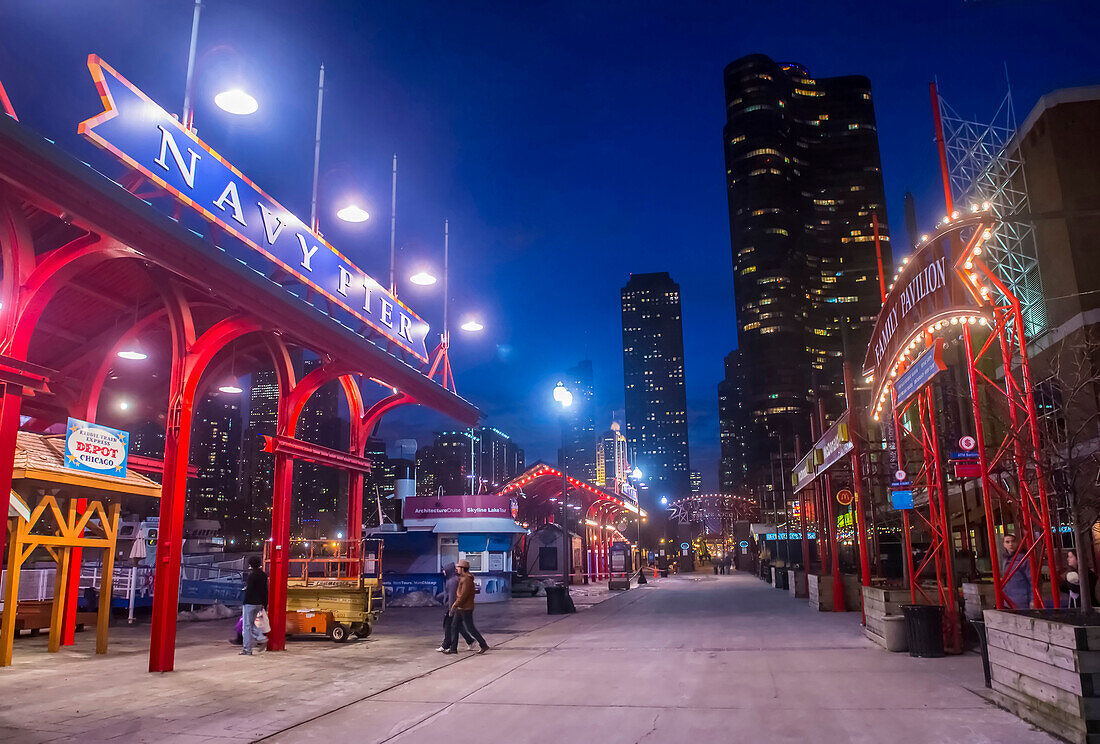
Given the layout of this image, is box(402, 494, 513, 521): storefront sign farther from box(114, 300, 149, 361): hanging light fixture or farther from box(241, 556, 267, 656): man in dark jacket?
box(241, 556, 267, 656): man in dark jacket

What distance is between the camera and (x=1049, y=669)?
7.64 metres

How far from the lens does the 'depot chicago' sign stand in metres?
10.1

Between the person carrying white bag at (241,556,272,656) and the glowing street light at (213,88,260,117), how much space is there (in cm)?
846

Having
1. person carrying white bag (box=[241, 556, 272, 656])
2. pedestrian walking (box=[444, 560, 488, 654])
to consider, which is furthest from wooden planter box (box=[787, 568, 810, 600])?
person carrying white bag (box=[241, 556, 272, 656])

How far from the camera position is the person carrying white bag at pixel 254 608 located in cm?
1454

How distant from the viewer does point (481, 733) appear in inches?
315

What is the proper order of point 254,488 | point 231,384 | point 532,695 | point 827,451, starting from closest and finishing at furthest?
point 532,695
point 231,384
point 827,451
point 254,488

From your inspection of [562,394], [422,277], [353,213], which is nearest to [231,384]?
[422,277]

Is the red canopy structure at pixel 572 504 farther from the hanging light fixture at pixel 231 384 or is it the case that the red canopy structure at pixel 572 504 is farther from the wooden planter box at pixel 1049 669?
the wooden planter box at pixel 1049 669

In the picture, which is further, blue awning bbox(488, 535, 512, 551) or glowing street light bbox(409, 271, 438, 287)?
blue awning bbox(488, 535, 512, 551)

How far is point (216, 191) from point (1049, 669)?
43.5ft

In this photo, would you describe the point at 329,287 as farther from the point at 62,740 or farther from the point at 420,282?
the point at 62,740

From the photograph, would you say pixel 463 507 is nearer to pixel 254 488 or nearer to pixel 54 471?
pixel 54 471

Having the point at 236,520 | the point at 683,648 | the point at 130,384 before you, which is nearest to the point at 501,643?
the point at 683,648
